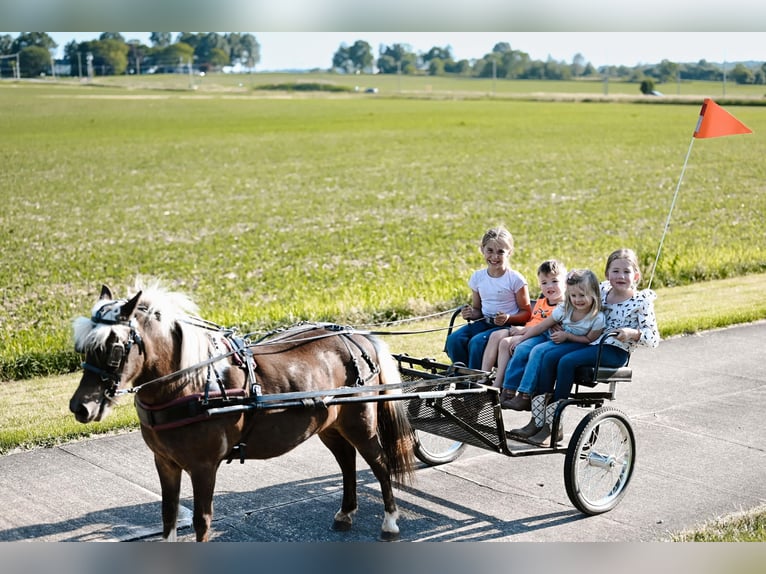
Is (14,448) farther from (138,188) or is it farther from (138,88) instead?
(138,88)

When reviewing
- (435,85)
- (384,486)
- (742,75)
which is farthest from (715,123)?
(435,85)

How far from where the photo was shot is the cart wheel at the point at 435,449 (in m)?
7.11

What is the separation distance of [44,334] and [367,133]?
42380 mm

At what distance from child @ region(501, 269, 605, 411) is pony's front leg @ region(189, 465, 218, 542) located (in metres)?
2.19

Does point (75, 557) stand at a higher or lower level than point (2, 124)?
lower

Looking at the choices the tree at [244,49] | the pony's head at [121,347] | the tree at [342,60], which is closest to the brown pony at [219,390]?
the pony's head at [121,347]

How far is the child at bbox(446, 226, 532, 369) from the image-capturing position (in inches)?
268

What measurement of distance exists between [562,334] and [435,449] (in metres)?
1.68

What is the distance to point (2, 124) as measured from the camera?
94.5 feet

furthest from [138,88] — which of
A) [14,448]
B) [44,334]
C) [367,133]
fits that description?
[14,448]

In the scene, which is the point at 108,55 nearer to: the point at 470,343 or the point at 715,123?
the point at 715,123

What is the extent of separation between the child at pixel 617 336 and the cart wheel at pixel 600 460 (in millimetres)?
203

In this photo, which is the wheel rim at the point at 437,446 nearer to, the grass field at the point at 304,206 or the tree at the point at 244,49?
the grass field at the point at 304,206

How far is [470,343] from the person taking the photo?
6883mm
